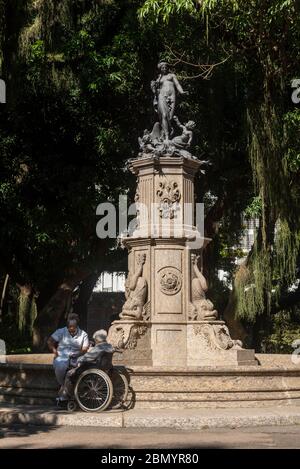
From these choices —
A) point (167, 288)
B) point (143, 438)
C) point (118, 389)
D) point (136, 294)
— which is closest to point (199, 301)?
point (167, 288)

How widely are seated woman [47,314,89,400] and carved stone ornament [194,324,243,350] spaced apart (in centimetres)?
243

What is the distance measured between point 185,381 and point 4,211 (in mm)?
10155

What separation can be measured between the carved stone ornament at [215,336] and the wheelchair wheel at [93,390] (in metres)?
2.80

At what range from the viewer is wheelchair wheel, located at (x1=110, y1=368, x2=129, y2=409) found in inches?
381

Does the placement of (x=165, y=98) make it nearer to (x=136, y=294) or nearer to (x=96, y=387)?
(x=136, y=294)

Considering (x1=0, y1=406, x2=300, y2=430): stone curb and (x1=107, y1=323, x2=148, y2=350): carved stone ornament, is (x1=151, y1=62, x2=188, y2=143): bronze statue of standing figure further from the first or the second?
(x1=0, y1=406, x2=300, y2=430): stone curb

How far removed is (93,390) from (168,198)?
457 centimetres

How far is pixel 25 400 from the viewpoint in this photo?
34.8ft

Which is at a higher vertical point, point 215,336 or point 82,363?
point 215,336

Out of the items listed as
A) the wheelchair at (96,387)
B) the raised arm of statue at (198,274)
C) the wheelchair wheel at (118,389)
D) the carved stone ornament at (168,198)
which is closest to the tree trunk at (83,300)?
the carved stone ornament at (168,198)

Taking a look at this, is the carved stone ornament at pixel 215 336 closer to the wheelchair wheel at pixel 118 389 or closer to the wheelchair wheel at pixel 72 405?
the wheelchair wheel at pixel 118 389

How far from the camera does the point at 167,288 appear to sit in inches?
481
